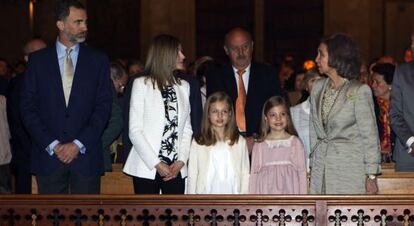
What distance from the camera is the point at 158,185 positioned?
10539 millimetres

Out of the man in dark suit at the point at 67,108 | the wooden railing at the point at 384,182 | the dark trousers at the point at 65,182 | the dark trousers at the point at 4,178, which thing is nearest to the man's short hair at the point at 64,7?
the man in dark suit at the point at 67,108

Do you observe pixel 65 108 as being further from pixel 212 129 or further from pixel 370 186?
pixel 370 186

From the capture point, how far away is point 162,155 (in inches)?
→ 415

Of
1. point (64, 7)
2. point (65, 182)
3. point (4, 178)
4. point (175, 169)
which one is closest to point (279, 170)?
point (175, 169)

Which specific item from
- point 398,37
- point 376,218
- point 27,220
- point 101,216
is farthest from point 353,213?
point 398,37

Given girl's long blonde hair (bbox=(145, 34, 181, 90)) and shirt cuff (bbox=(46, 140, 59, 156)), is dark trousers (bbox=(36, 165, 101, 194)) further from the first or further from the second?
girl's long blonde hair (bbox=(145, 34, 181, 90))

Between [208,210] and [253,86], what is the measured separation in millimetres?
2754

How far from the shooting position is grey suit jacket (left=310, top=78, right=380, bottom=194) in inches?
396

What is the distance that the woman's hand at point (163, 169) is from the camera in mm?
10367

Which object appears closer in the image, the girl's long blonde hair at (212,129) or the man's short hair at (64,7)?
the man's short hair at (64,7)

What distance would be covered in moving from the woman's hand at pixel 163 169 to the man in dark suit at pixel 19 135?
10.9 ft

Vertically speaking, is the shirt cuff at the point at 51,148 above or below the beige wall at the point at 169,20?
below

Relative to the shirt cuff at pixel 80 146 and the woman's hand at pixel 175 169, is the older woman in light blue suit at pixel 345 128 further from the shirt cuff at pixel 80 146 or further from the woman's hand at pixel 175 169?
the shirt cuff at pixel 80 146

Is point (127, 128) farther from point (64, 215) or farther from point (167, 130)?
point (64, 215)
